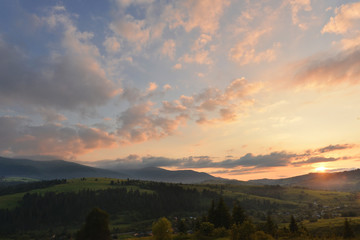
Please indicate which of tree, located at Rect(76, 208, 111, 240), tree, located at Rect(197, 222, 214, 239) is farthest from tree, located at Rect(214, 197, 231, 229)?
tree, located at Rect(76, 208, 111, 240)

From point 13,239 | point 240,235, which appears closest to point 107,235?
point 240,235

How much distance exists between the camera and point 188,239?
6238 cm

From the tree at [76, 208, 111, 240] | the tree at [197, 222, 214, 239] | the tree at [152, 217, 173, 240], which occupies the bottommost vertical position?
the tree at [197, 222, 214, 239]

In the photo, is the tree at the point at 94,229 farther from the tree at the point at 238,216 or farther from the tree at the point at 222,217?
the tree at the point at 238,216

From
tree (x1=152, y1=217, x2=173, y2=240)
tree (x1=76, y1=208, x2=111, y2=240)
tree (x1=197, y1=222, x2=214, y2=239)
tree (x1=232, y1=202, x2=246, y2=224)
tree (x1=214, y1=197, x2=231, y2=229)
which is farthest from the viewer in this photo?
tree (x1=232, y1=202, x2=246, y2=224)

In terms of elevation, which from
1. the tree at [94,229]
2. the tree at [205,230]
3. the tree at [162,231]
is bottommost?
the tree at [205,230]

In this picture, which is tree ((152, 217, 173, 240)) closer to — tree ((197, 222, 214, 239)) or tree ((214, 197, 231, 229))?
tree ((197, 222, 214, 239))

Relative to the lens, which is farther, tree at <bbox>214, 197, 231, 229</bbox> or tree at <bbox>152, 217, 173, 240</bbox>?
tree at <bbox>214, 197, 231, 229</bbox>

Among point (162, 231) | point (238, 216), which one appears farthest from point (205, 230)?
point (162, 231)

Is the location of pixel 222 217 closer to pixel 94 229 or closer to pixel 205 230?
pixel 205 230

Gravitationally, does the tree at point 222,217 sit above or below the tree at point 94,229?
below

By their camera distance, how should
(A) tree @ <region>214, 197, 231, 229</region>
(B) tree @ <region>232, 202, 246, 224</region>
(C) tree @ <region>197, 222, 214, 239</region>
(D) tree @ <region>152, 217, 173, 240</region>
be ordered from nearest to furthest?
(D) tree @ <region>152, 217, 173, 240</region> < (C) tree @ <region>197, 222, 214, 239</region> < (A) tree @ <region>214, 197, 231, 229</region> < (B) tree @ <region>232, 202, 246, 224</region>

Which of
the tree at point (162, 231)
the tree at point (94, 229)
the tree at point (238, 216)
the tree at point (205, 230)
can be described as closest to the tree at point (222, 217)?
the tree at point (238, 216)

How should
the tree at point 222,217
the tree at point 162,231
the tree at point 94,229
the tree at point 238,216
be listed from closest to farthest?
the tree at point 94,229, the tree at point 162,231, the tree at point 222,217, the tree at point 238,216
